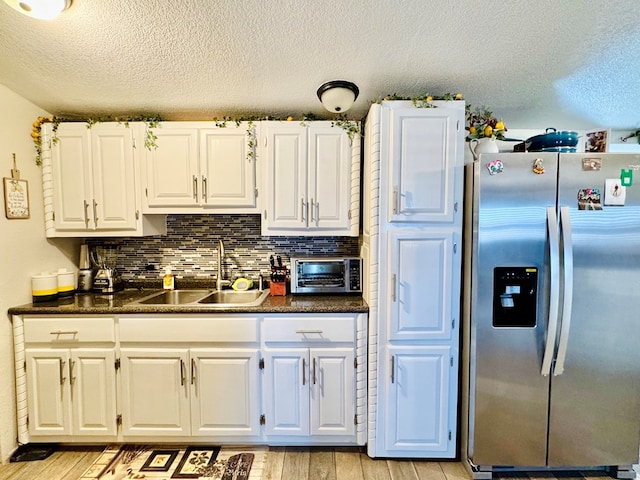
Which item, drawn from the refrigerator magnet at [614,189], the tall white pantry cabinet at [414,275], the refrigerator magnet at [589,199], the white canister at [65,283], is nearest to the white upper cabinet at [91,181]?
the white canister at [65,283]

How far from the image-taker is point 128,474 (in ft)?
5.83

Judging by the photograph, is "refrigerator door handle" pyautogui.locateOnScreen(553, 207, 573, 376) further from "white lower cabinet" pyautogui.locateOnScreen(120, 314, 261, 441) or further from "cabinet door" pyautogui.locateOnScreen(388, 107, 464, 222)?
"white lower cabinet" pyautogui.locateOnScreen(120, 314, 261, 441)

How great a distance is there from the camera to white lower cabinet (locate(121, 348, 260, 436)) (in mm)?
1919

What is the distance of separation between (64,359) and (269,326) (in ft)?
4.23

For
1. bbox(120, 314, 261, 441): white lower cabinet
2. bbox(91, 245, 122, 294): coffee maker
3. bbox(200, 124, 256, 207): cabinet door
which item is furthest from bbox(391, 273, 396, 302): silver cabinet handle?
bbox(91, 245, 122, 294): coffee maker

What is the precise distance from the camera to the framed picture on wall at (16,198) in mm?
1900

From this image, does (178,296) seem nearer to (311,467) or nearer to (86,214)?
(86,214)

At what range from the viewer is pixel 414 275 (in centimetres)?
180

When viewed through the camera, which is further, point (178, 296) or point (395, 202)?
point (178, 296)

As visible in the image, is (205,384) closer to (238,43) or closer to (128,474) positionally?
(128,474)

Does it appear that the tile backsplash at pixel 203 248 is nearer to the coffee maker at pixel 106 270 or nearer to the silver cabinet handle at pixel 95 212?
the coffee maker at pixel 106 270

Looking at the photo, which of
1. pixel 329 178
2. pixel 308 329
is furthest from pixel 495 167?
pixel 308 329

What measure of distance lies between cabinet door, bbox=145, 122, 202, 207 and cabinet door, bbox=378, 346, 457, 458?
5.64 ft

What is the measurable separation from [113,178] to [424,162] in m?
2.08
